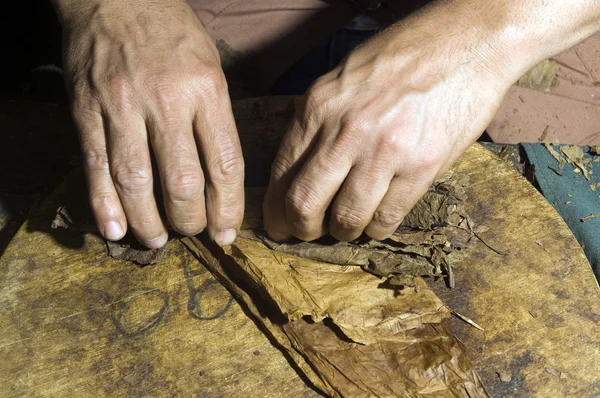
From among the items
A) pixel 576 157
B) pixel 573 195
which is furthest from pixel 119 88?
pixel 576 157

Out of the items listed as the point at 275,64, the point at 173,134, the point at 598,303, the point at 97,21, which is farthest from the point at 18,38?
the point at 598,303

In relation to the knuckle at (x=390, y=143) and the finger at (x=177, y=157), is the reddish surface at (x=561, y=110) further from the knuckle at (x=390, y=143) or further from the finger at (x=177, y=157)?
the finger at (x=177, y=157)

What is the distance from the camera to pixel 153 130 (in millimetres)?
→ 1706

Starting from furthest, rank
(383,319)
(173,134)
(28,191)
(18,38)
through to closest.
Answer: (18,38) → (28,191) → (383,319) → (173,134)

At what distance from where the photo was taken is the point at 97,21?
1.87 meters

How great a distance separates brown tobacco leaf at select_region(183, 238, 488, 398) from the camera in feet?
5.58

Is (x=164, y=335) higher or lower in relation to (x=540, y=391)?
lower

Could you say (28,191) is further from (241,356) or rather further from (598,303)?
(598,303)

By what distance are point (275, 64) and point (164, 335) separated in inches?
60.2

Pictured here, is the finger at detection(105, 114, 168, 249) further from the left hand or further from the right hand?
the left hand

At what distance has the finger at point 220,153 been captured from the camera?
173cm

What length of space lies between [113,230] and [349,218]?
72 cm

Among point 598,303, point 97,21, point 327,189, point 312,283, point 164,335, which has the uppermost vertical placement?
point 97,21

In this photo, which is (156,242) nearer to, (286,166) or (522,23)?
(286,166)
